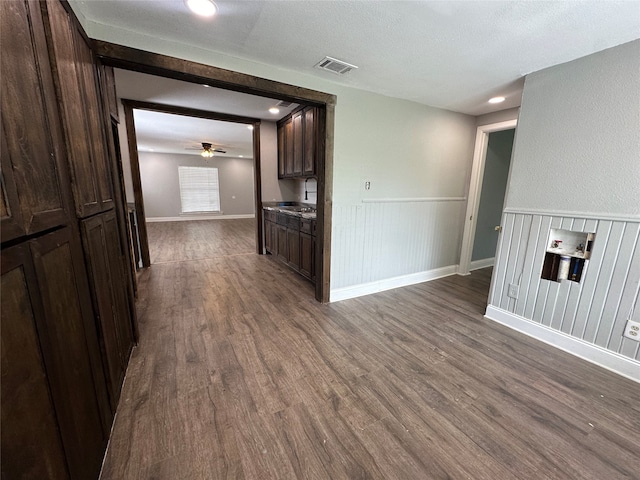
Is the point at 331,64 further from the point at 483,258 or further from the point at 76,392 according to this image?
the point at 483,258

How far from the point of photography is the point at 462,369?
1.91 m

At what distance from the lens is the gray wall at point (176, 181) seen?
349 inches

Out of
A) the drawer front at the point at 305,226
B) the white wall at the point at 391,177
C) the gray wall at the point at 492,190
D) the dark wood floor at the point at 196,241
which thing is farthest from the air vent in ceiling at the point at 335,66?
the dark wood floor at the point at 196,241

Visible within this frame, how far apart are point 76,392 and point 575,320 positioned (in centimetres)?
328

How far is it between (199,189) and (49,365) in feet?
32.4

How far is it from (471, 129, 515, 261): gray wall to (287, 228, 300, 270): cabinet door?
278 centimetres

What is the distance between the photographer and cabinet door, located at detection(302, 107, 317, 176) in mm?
3420

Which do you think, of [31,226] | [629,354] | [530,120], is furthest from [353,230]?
[31,226]

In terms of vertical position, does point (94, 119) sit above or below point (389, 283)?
above

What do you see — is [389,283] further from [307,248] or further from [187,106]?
[187,106]

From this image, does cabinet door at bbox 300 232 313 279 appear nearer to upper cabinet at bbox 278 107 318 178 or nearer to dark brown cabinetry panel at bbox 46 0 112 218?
upper cabinet at bbox 278 107 318 178

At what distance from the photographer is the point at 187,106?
3713 mm

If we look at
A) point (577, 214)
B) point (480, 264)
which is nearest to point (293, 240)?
point (577, 214)

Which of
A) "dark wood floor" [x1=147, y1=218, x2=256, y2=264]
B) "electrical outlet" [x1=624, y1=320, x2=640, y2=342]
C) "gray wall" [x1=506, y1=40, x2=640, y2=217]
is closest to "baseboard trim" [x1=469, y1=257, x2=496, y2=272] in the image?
"gray wall" [x1=506, y1=40, x2=640, y2=217]
